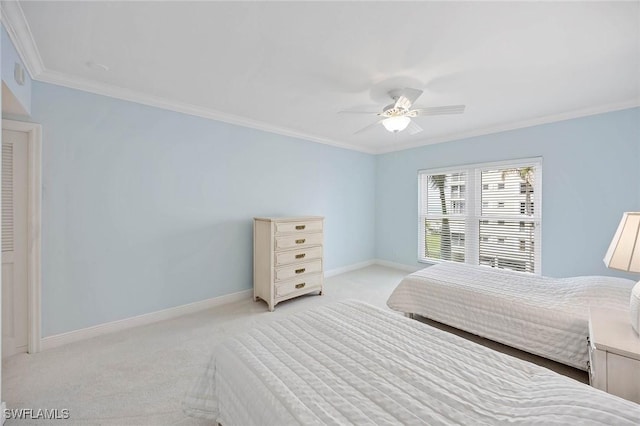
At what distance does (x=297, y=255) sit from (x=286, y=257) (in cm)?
18

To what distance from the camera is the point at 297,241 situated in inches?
137

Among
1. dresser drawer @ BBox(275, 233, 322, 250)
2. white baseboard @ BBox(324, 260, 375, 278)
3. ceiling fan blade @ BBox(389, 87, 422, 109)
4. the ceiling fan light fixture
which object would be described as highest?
ceiling fan blade @ BBox(389, 87, 422, 109)

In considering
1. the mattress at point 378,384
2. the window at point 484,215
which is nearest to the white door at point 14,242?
the mattress at point 378,384

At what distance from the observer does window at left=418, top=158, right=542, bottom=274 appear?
3.69m

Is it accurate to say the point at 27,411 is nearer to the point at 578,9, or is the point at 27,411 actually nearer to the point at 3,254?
the point at 3,254

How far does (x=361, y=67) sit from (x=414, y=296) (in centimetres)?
225

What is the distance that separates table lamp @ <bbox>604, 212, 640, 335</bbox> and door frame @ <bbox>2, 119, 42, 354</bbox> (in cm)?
412

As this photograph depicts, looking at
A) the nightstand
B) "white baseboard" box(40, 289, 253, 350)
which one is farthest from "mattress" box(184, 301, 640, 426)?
"white baseboard" box(40, 289, 253, 350)

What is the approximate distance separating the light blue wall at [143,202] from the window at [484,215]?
253 centimetres

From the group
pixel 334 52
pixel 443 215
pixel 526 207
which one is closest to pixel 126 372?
→ pixel 334 52

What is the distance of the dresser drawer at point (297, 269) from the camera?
3.29m

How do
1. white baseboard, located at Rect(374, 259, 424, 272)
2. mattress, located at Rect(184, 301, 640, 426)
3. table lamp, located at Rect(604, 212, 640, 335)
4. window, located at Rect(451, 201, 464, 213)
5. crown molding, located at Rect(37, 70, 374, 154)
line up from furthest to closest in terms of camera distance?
white baseboard, located at Rect(374, 259, 424, 272), window, located at Rect(451, 201, 464, 213), crown molding, located at Rect(37, 70, 374, 154), table lamp, located at Rect(604, 212, 640, 335), mattress, located at Rect(184, 301, 640, 426)

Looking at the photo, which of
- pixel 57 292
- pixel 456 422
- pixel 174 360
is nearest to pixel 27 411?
pixel 174 360

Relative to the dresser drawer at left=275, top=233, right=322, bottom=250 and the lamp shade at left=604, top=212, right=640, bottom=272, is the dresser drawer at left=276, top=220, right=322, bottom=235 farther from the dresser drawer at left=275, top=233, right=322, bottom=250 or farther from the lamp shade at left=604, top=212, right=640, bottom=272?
the lamp shade at left=604, top=212, right=640, bottom=272
